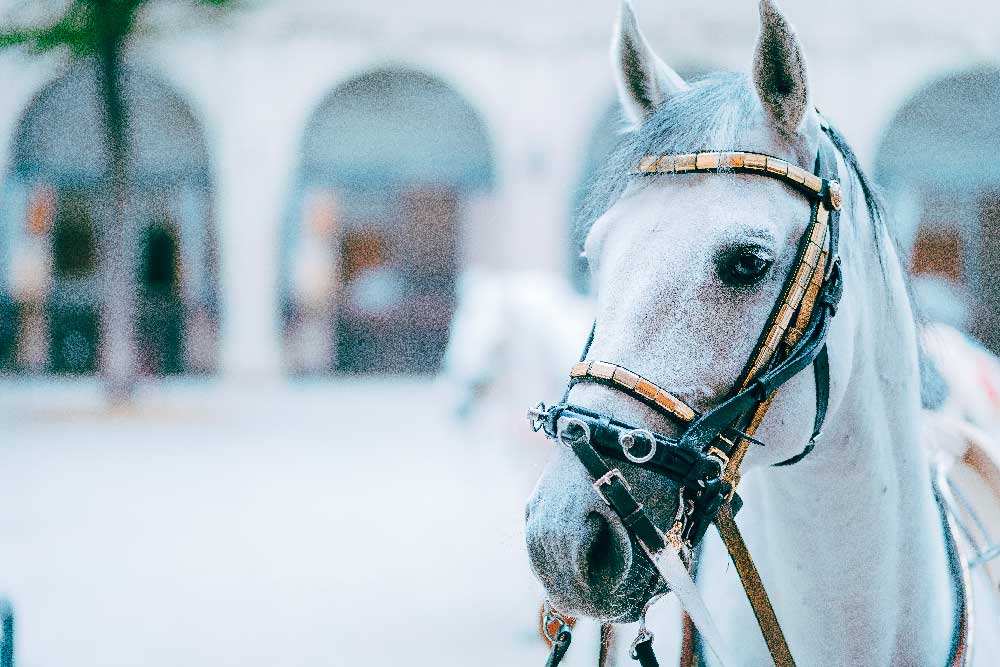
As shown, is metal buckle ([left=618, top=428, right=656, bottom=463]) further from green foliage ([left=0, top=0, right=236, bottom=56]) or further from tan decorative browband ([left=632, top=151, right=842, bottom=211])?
green foliage ([left=0, top=0, right=236, bottom=56])

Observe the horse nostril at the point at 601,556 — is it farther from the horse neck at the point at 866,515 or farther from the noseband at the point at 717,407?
the horse neck at the point at 866,515

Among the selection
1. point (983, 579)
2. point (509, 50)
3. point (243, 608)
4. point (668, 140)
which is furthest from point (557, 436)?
point (509, 50)

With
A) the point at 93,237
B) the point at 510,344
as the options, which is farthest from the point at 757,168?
the point at 93,237

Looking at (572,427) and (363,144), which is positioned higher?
(363,144)

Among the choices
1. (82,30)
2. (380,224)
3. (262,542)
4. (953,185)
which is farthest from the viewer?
(380,224)

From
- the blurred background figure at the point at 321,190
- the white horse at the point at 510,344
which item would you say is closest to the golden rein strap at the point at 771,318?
the white horse at the point at 510,344

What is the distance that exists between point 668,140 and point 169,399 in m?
13.8

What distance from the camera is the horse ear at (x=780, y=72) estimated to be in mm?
1443

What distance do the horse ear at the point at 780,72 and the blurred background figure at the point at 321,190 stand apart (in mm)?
8184

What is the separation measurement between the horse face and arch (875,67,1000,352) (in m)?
13.4

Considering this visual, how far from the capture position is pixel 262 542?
23.4 feet

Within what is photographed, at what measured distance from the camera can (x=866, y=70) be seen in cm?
1483

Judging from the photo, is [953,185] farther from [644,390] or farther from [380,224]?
[644,390]

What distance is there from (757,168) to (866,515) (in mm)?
604
